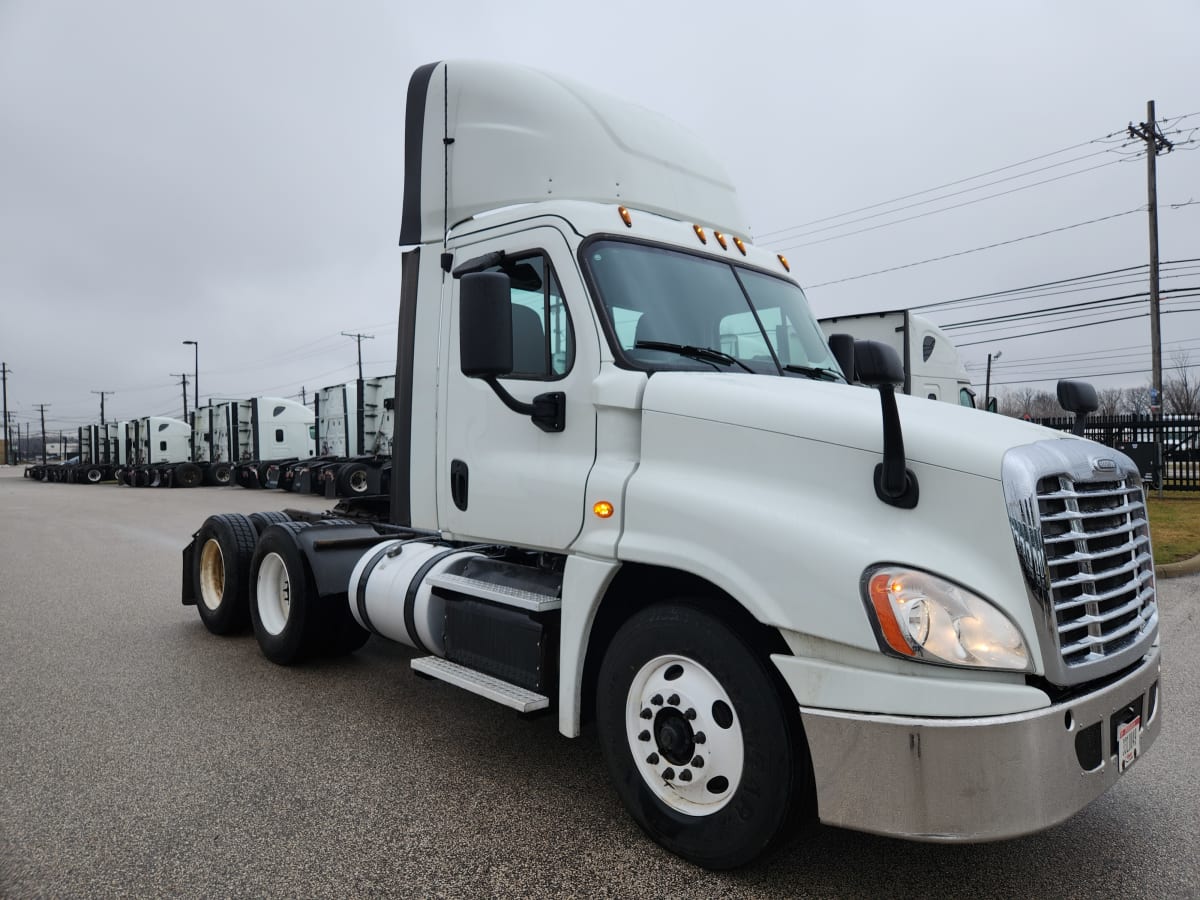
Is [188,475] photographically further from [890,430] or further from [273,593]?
[890,430]

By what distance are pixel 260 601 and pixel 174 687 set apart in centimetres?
87

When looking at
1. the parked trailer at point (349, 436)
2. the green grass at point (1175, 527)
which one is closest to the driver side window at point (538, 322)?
the green grass at point (1175, 527)

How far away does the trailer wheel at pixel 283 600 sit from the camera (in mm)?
5574

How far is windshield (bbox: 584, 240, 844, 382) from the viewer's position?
11.8 feet

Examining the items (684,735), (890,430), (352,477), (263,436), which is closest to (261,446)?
(263,436)

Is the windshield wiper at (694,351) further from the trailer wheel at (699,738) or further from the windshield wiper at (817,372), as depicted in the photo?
the trailer wheel at (699,738)

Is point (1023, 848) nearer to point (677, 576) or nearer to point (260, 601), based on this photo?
point (677, 576)

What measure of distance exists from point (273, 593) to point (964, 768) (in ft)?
16.6

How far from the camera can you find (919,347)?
1568 centimetres

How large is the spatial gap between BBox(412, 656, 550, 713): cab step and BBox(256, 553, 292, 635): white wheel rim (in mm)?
2036

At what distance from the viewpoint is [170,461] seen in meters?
43.2

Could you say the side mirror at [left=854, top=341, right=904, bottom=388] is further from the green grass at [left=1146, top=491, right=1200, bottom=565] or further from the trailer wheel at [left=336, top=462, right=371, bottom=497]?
the trailer wheel at [left=336, top=462, right=371, bottom=497]

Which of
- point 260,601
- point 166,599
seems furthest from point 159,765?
point 166,599

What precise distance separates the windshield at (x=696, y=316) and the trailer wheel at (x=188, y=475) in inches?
1597
